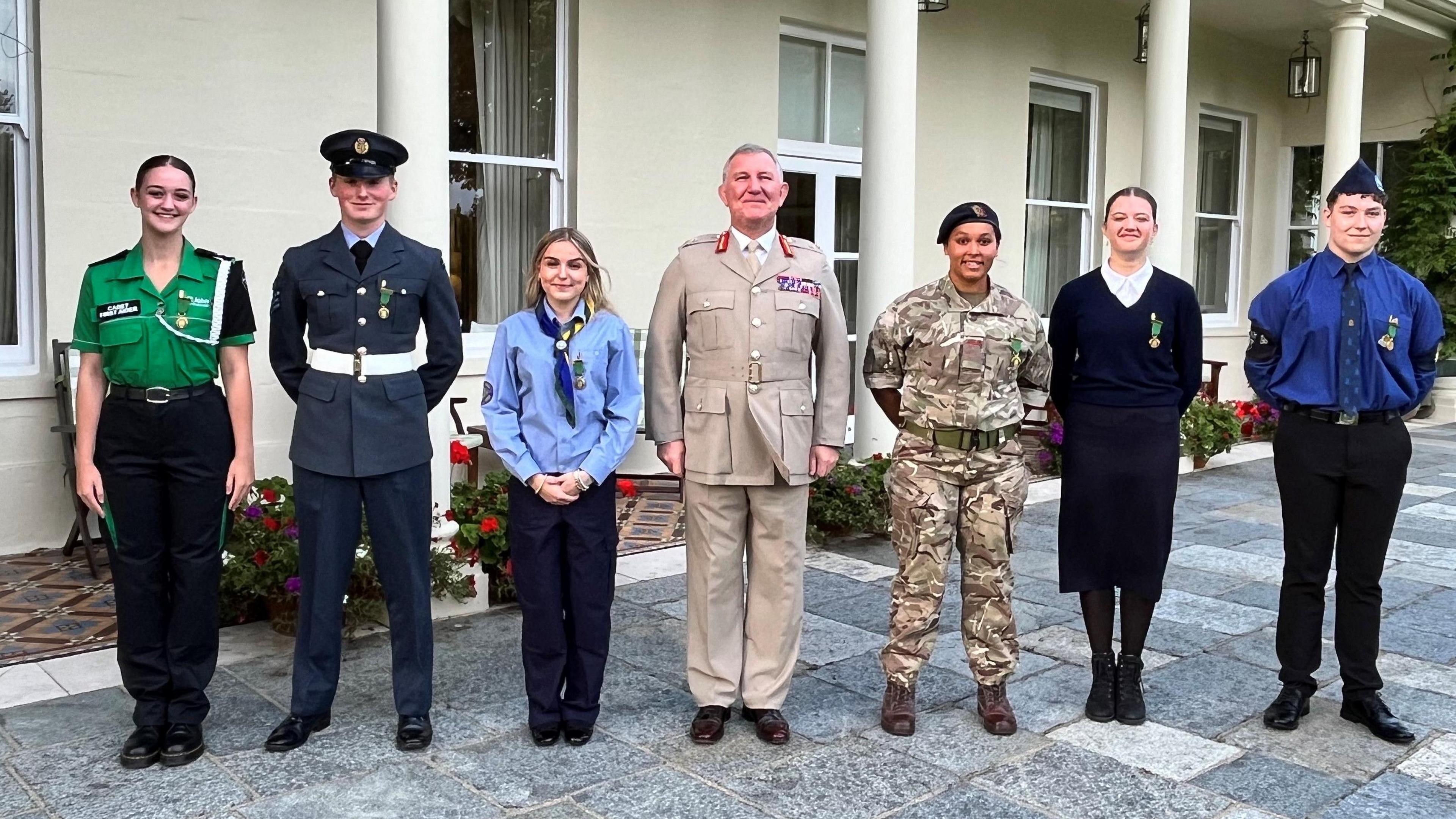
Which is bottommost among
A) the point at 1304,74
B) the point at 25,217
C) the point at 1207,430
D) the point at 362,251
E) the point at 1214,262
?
the point at 1207,430

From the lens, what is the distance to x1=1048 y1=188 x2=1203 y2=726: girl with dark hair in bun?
356cm

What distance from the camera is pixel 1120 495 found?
3.63 m

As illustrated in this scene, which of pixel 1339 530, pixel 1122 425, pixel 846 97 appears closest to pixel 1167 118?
pixel 846 97

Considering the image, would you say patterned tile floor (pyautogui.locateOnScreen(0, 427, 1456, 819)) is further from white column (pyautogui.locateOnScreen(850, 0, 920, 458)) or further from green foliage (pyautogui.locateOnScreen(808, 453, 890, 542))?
white column (pyautogui.locateOnScreen(850, 0, 920, 458))

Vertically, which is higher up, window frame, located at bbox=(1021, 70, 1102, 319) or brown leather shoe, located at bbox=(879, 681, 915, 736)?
window frame, located at bbox=(1021, 70, 1102, 319)

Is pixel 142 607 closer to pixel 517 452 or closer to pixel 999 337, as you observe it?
pixel 517 452

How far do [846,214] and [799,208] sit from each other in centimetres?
48

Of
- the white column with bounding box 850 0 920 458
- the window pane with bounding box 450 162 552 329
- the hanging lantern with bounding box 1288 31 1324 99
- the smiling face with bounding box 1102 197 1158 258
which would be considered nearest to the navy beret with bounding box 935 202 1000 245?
the smiling face with bounding box 1102 197 1158 258

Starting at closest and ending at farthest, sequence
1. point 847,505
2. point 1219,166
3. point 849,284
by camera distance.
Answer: point 847,505 < point 849,284 < point 1219,166

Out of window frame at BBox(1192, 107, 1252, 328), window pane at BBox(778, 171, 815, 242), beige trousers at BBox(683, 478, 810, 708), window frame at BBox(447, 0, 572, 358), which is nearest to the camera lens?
beige trousers at BBox(683, 478, 810, 708)

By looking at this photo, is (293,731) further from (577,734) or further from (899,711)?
(899,711)

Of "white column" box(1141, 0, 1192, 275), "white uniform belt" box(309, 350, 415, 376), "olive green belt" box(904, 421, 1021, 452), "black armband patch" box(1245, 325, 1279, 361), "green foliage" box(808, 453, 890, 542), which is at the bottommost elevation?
"green foliage" box(808, 453, 890, 542)

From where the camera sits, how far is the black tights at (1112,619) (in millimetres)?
3707

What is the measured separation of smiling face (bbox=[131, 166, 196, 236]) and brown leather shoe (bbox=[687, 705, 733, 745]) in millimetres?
1938
